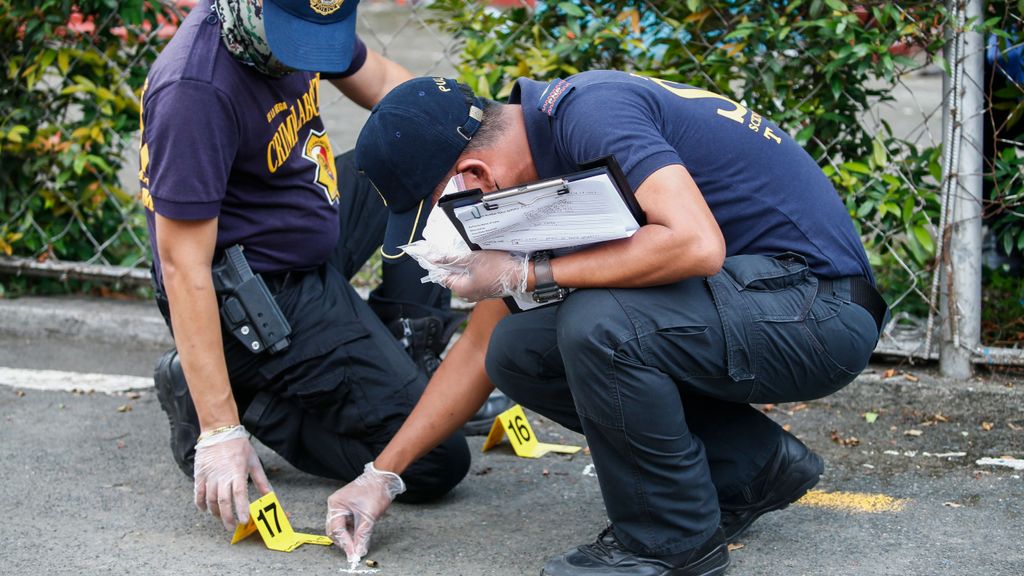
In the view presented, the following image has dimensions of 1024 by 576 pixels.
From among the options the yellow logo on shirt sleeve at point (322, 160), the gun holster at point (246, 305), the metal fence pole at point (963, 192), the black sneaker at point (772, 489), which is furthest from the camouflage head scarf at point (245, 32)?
the metal fence pole at point (963, 192)

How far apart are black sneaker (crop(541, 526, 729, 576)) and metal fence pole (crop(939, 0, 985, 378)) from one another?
4.70 ft

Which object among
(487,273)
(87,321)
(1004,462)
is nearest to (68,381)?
(87,321)

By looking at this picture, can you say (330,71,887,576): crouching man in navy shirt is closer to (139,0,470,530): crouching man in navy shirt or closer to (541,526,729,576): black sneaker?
(541,526,729,576): black sneaker

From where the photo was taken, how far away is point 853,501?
258cm

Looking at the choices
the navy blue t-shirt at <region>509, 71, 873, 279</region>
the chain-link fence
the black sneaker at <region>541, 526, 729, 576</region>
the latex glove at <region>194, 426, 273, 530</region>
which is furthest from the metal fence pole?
the latex glove at <region>194, 426, 273, 530</region>

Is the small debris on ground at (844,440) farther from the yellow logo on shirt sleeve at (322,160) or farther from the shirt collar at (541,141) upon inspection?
the yellow logo on shirt sleeve at (322,160)

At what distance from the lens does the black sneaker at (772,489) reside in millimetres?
2330

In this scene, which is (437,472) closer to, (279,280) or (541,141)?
(279,280)

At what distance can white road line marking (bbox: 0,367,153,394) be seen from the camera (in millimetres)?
3611

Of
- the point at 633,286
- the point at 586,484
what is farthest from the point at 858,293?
the point at 586,484

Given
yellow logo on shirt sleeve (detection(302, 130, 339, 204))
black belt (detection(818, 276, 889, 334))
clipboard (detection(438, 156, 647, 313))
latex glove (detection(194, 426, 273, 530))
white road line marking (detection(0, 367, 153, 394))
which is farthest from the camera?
white road line marking (detection(0, 367, 153, 394))

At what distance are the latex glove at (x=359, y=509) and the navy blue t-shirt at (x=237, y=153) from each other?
66cm

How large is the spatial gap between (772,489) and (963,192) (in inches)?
51.8

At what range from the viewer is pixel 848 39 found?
3.13 meters
